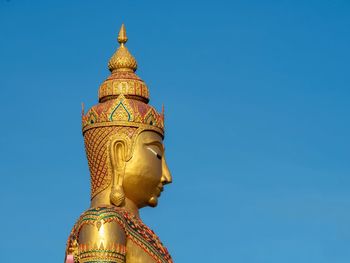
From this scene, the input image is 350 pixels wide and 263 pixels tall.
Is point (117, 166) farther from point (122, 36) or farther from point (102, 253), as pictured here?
point (122, 36)

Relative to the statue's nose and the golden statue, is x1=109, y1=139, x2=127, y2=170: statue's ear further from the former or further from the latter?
the statue's nose

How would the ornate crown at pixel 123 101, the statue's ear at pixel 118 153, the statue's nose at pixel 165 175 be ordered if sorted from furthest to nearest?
1. the statue's nose at pixel 165 175
2. the ornate crown at pixel 123 101
3. the statue's ear at pixel 118 153

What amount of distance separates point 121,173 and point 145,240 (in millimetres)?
1285

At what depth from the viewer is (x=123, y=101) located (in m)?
28.8

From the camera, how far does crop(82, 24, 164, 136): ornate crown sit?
28.7 m

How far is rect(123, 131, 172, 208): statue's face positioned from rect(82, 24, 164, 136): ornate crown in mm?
300

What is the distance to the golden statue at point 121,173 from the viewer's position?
27.5m

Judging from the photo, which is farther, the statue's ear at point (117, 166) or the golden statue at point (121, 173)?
the statue's ear at point (117, 166)

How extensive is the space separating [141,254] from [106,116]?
265 centimetres

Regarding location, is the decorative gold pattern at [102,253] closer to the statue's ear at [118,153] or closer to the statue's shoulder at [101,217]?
the statue's shoulder at [101,217]

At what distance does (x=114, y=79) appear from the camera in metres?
29.2

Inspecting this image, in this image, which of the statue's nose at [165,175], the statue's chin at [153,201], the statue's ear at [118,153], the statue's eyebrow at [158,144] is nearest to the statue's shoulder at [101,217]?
the statue's ear at [118,153]

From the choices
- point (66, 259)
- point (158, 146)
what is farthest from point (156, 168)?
point (66, 259)

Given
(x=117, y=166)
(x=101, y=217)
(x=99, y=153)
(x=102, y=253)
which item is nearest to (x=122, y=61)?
(x=99, y=153)
